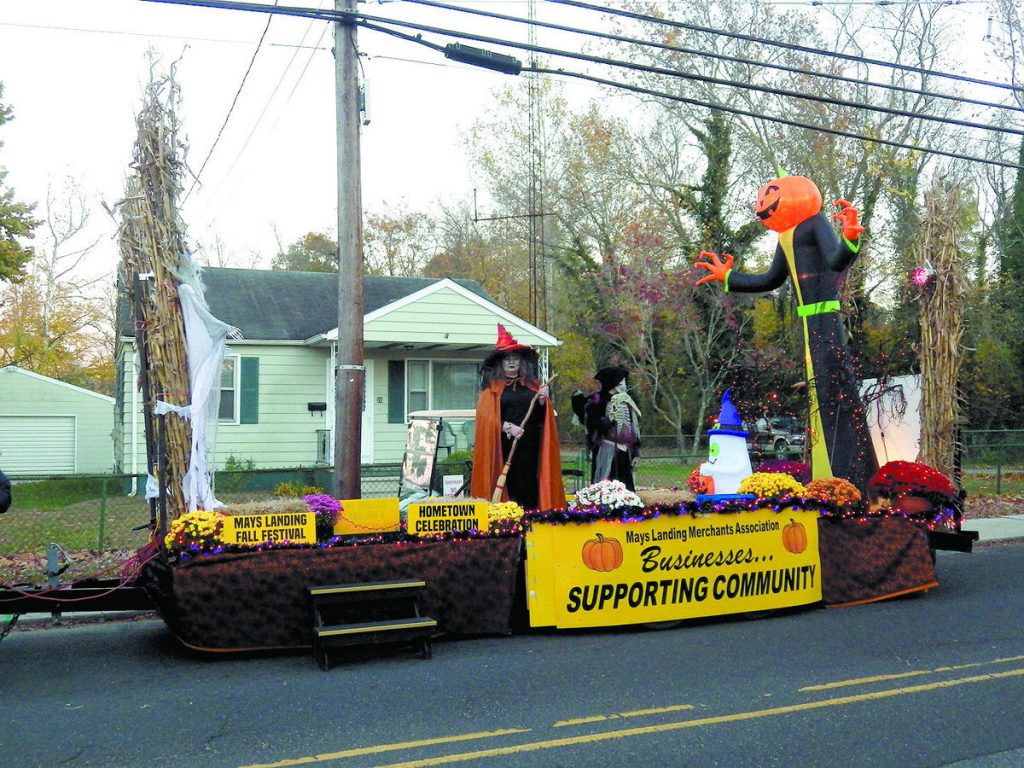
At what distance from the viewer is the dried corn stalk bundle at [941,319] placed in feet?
39.0

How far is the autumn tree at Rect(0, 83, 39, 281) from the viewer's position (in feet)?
61.7

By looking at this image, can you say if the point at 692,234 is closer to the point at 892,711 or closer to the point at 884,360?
the point at 884,360

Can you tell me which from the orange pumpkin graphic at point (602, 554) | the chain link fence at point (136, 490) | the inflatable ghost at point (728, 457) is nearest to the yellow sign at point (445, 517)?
the orange pumpkin graphic at point (602, 554)

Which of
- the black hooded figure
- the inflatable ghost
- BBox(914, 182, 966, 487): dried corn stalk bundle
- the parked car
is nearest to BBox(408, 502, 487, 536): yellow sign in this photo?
the black hooded figure

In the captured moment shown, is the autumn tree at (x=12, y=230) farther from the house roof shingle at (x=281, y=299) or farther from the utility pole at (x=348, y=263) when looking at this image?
the utility pole at (x=348, y=263)

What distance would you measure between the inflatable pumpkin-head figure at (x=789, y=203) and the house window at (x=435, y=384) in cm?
945

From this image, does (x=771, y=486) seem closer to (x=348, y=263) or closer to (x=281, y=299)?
(x=348, y=263)

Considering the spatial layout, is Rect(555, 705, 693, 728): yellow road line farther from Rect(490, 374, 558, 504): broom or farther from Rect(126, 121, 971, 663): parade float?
Rect(490, 374, 558, 504): broom

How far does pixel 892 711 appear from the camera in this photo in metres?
5.35

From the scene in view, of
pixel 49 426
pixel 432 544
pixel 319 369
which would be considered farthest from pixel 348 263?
pixel 49 426

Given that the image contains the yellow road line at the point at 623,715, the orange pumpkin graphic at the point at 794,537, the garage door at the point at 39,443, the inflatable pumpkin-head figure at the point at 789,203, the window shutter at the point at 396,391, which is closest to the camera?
the yellow road line at the point at 623,715

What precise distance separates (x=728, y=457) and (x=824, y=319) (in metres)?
1.93

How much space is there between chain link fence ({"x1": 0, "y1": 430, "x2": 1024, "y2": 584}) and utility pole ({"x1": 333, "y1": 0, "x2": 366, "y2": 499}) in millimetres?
1888

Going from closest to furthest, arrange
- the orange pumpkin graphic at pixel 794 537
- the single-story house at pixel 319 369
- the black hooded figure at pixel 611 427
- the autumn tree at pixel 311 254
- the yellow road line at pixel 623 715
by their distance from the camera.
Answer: the yellow road line at pixel 623 715 → the orange pumpkin graphic at pixel 794 537 → the black hooded figure at pixel 611 427 → the single-story house at pixel 319 369 → the autumn tree at pixel 311 254
